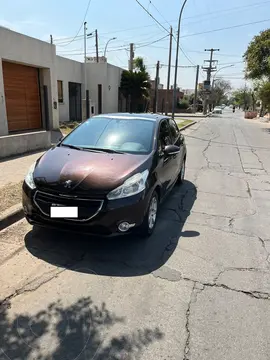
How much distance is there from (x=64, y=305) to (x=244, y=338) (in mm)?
1576

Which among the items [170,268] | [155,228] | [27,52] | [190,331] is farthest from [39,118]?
[190,331]

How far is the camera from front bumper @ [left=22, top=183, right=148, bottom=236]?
3.31 metres

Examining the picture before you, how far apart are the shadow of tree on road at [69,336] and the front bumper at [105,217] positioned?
905 millimetres

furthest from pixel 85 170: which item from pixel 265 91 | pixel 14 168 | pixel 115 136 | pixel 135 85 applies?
pixel 265 91

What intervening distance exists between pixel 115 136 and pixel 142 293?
251 cm

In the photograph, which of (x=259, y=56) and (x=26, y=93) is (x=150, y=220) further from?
(x=259, y=56)

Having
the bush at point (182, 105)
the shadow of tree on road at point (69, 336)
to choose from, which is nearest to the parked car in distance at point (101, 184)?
the shadow of tree on road at point (69, 336)

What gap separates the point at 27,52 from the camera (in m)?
12.3

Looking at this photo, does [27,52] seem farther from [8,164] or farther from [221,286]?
[221,286]

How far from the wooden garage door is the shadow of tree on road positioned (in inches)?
450

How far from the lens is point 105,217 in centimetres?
A: 330

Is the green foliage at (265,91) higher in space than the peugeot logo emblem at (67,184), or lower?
higher

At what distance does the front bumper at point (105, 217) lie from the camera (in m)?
3.31

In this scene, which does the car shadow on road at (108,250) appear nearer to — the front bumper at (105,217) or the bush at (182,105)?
the front bumper at (105,217)
